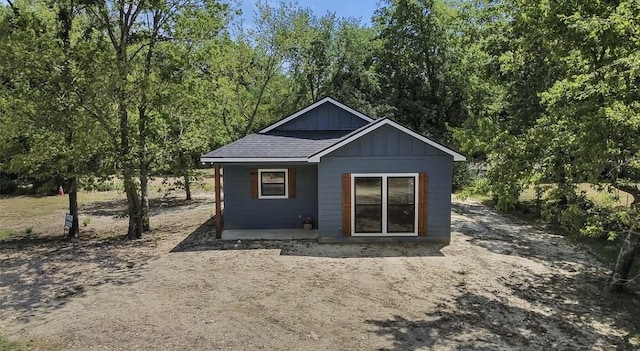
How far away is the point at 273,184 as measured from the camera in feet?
44.3

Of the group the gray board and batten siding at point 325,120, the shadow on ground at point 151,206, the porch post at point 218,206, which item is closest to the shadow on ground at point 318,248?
the porch post at point 218,206

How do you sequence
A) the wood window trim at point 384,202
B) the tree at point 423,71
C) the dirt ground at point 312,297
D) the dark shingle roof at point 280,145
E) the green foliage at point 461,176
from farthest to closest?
the tree at point 423,71
the green foliage at point 461,176
the dark shingle roof at point 280,145
the wood window trim at point 384,202
the dirt ground at point 312,297

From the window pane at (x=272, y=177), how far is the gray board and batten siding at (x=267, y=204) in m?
0.22

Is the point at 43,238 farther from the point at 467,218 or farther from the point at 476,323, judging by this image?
the point at 467,218

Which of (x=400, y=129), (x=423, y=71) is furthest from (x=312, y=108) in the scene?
(x=423, y=71)

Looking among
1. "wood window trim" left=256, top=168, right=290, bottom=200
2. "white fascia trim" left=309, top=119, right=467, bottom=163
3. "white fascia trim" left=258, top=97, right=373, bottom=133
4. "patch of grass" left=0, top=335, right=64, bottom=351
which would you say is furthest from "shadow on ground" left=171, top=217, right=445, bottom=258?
"patch of grass" left=0, top=335, right=64, bottom=351

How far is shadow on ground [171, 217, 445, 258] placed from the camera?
1105cm

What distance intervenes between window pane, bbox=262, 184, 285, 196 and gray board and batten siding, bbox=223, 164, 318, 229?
194mm

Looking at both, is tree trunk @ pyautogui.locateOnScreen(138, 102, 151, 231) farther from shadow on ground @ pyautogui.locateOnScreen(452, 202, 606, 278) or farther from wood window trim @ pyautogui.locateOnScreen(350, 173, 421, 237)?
shadow on ground @ pyautogui.locateOnScreen(452, 202, 606, 278)

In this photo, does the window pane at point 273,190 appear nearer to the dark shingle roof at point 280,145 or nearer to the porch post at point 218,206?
the dark shingle roof at point 280,145

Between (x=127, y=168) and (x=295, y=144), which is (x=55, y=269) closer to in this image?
(x=127, y=168)

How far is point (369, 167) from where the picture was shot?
11.8m

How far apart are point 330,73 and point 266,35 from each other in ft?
22.3

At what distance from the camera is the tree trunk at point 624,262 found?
8188 millimetres
